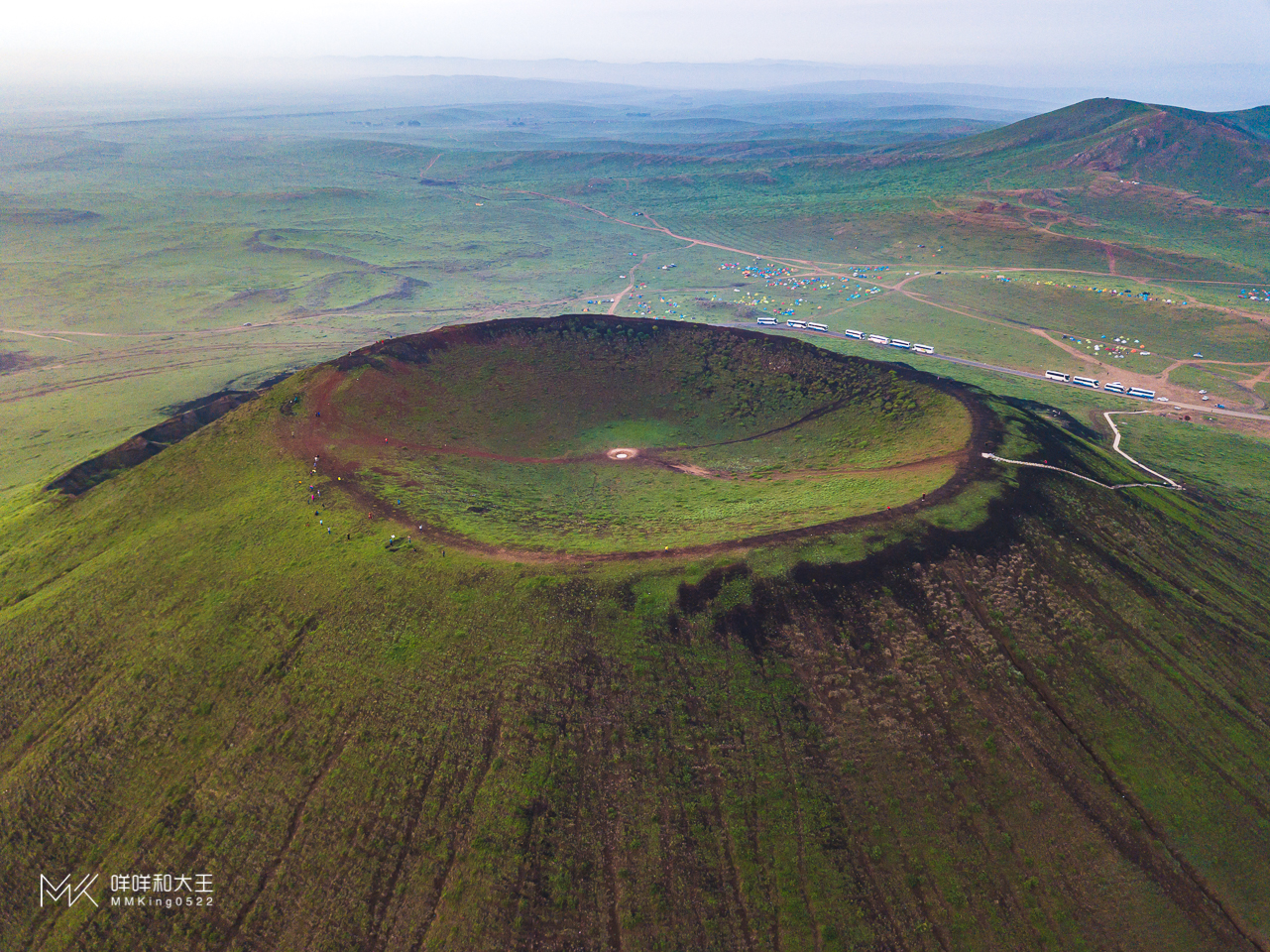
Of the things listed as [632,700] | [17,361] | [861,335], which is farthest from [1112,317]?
[17,361]

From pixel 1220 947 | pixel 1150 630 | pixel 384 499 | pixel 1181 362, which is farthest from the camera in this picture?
pixel 1181 362

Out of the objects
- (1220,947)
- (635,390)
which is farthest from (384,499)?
(1220,947)

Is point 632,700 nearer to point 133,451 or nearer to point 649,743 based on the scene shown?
point 649,743

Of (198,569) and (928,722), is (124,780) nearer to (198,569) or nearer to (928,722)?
(198,569)

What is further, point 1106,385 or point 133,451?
point 1106,385

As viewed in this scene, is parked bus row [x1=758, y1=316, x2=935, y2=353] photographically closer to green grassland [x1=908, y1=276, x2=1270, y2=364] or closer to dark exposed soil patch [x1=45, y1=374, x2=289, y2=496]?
green grassland [x1=908, y1=276, x2=1270, y2=364]

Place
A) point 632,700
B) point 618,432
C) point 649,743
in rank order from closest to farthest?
point 649,743 → point 632,700 → point 618,432

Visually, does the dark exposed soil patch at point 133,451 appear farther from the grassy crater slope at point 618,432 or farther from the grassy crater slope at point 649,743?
the grassy crater slope at point 618,432
